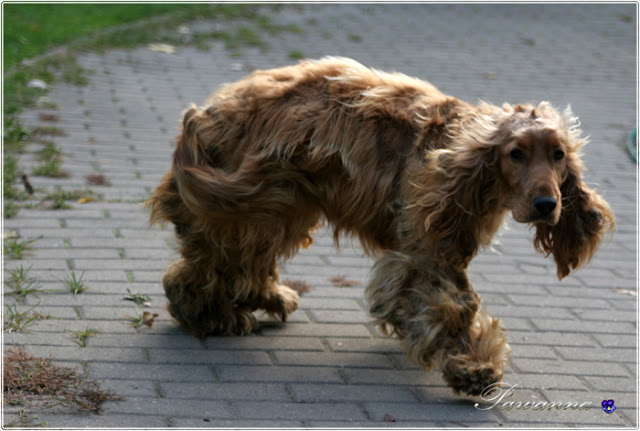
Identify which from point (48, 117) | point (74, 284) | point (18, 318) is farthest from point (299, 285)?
point (48, 117)

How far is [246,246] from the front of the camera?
443 cm

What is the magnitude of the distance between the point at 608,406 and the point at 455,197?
1246 millimetres

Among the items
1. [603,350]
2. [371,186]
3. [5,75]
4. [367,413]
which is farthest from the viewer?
[5,75]

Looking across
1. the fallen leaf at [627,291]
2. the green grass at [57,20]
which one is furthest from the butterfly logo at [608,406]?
the green grass at [57,20]

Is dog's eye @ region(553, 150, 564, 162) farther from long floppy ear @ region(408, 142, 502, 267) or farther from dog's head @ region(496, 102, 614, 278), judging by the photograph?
long floppy ear @ region(408, 142, 502, 267)

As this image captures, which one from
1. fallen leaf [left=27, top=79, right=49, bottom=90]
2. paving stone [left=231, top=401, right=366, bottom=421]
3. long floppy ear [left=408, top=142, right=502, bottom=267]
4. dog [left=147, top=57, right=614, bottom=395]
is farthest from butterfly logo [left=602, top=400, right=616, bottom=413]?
fallen leaf [left=27, top=79, right=49, bottom=90]

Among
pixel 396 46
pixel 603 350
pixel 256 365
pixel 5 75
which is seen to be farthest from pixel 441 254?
pixel 396 46

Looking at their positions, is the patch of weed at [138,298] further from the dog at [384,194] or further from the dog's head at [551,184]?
the dog's head at [551,184]

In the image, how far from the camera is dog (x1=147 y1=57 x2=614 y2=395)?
3889 millimetres

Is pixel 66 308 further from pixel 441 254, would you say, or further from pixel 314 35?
pixel 314 35

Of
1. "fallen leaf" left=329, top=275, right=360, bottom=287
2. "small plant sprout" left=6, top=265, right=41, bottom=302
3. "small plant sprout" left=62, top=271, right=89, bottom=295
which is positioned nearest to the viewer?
"small plant sprout" left=6, top=265, right=41, bottom=302

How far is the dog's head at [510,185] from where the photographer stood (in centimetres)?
376

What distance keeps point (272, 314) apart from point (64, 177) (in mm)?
2612

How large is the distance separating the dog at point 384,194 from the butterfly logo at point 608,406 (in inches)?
20.8
